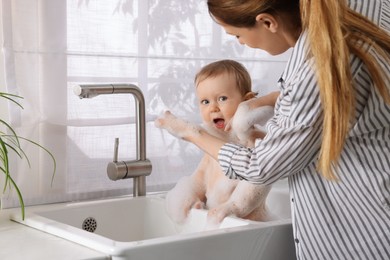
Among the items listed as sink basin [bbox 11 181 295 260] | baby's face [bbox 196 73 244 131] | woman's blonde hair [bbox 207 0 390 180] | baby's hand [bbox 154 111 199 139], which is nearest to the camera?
woman's blonde hair [bbox 207 0 390 180]

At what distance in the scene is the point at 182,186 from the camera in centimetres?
190

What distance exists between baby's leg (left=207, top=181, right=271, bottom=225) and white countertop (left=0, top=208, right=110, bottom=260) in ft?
1.28

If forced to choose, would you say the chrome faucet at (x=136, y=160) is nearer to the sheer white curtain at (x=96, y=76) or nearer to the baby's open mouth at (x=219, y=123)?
the sheer white curtain at (x=96, y=76)

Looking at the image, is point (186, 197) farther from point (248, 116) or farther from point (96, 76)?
point (96, 76)

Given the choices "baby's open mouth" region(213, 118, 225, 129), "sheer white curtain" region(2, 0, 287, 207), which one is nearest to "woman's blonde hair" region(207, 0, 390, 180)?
"baby's open mouth" region(213, 118, 225, 129)

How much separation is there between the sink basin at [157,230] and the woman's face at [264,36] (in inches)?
15.0

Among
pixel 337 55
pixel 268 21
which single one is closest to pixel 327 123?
pixel 337 55

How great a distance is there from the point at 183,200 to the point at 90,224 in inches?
9.5

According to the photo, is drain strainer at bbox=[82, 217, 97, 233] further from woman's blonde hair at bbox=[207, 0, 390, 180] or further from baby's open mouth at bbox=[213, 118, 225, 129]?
woman's blonde hair at bbox=[207, 0, 390, 180]

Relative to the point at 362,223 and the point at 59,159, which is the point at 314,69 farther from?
the point at 59,159

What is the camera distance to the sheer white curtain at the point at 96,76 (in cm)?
185

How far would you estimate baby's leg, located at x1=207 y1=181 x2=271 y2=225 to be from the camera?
5.64 ft

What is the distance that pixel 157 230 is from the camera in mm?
1923

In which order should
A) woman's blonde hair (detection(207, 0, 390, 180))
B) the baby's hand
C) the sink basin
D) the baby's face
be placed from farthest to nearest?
the baby's face
the baby's hand
the sink basin
woman's blonde hair (detection(207, 0, 390, 180))
